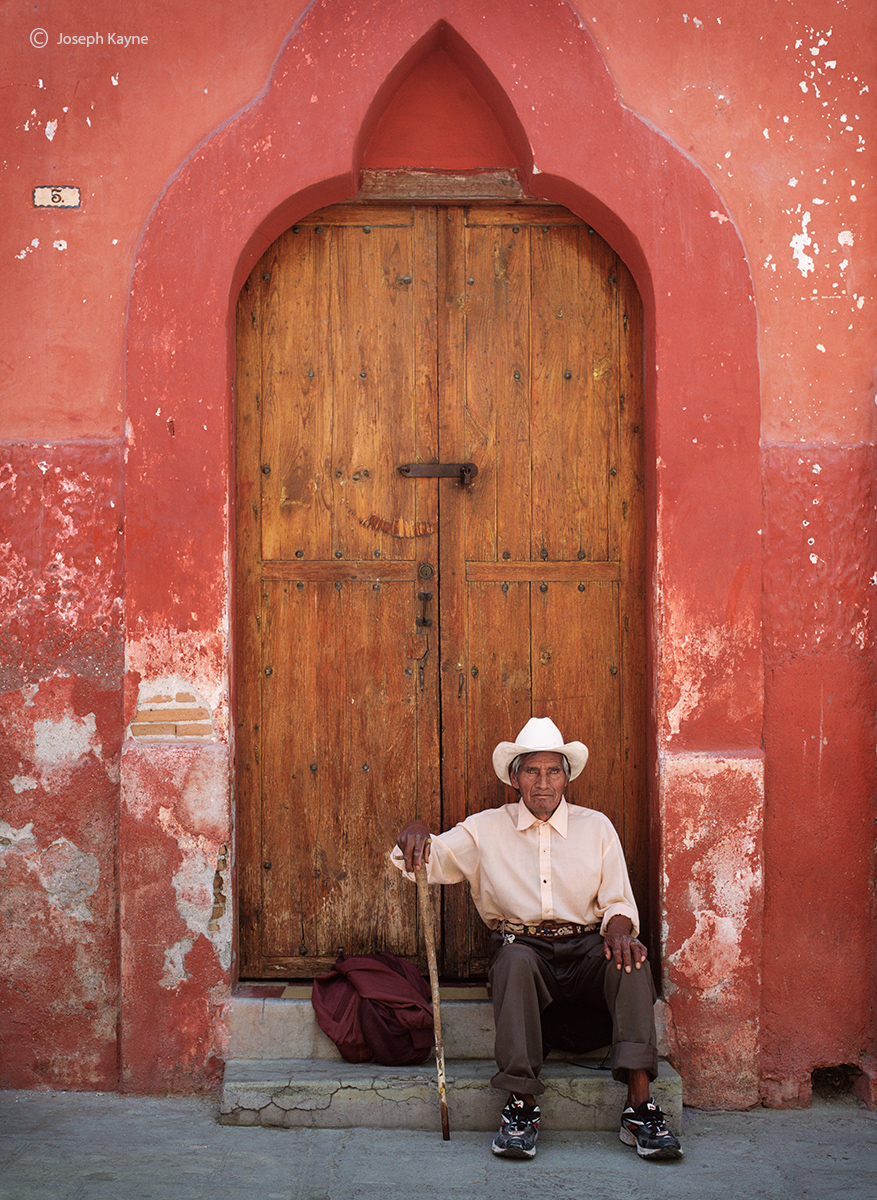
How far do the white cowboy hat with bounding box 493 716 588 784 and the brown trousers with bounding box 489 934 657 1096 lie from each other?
57 cm

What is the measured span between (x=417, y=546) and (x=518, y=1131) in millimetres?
1928

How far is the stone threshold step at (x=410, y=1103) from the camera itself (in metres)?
3.27

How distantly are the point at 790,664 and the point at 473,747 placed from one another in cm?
114

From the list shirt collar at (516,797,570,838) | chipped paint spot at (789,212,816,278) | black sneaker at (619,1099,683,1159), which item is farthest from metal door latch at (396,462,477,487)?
black sneaker at (619,1099,683,1159)

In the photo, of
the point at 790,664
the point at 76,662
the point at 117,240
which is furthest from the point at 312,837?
the point at 117,240

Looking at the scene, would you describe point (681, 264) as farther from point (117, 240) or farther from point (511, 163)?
point (117, 240)

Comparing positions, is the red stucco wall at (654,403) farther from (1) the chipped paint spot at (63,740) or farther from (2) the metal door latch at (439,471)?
(2) the metal door latch at (439,471)

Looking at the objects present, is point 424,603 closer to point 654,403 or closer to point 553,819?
point 553,819

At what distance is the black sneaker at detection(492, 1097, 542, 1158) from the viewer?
3041 mm

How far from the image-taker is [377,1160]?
9.98ft

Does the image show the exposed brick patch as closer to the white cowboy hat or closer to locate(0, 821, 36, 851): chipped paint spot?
locate(0, 821, 36, 851): chipped paint spot

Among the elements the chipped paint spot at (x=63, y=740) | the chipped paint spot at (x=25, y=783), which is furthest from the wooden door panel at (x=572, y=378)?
the chipped paint spot at (x=25, y=783)

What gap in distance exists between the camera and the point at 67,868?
3516 millimetres

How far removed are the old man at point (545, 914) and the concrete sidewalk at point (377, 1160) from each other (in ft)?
0.47
